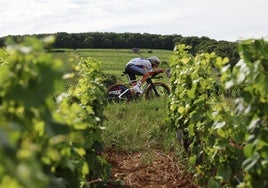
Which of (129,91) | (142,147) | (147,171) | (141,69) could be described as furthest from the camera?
(141,69)

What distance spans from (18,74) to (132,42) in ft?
128

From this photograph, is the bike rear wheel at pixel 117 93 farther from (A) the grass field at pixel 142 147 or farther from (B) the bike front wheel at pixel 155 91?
(A) the grass field at pixel 142 147

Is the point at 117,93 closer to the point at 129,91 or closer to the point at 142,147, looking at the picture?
the point at 129,91

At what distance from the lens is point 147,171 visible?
19.6ft

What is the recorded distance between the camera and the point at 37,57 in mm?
2111

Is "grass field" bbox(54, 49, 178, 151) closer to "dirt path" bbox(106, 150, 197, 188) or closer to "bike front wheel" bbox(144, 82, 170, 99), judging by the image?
"dirt path" bbox(106, 150, 197, 188)

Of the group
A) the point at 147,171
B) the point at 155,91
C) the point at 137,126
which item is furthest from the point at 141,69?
the point at 147,171

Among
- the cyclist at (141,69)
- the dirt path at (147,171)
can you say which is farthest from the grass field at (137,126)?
the cyclist at (141,69)

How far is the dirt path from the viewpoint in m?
5.48

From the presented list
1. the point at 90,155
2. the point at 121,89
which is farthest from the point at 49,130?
the point at 121,89

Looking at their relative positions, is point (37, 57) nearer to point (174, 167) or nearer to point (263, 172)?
point (263, 172)

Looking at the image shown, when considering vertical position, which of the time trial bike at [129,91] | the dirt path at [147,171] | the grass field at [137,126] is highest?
the time trial bike at [129,91]

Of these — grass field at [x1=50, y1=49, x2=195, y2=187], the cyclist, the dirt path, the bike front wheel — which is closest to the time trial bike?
the bike front wheel

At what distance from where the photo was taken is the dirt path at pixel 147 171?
18.0 feet
